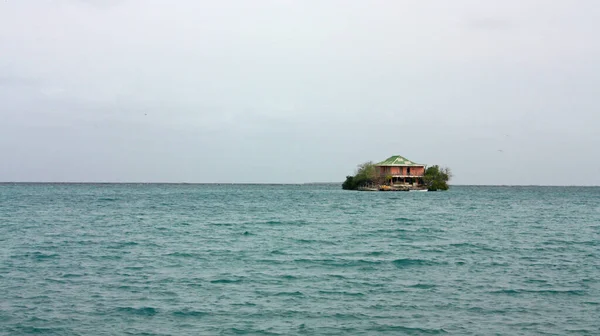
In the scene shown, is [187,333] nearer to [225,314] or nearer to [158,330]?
[158,330]

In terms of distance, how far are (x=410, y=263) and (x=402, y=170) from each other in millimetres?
115944

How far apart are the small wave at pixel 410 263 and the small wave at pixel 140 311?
11828 millimetres

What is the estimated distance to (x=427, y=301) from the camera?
19.1 metres

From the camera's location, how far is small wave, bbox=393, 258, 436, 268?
26.5 m

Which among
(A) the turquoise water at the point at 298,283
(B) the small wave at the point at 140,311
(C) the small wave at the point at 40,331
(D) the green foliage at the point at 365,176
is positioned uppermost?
(D) the green foliage at the point at 365,176

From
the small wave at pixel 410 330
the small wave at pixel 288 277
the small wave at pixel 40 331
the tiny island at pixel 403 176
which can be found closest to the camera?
the small wave at pixel 40 331

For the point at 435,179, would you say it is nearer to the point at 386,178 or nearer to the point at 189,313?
the point at 386,178

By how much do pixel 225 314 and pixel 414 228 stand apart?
2870 cm

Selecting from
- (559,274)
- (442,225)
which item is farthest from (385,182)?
(559,274)

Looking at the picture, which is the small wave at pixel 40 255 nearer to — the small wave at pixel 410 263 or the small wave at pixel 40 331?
the small wave at pixel 40 331

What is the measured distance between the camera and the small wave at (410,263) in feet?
86.8

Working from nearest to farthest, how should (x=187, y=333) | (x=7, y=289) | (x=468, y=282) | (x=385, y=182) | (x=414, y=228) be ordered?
(x=187, y=333), (x=7, y=289), (x=468, y=282), (x=414, y=228), (x=385, y=182)

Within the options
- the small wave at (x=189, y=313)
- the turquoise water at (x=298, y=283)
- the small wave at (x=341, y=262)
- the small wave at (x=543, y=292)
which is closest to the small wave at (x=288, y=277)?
the turquoise water at (x=298, y=283)

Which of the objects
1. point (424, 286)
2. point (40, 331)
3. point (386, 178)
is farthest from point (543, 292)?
point (386, 178)
